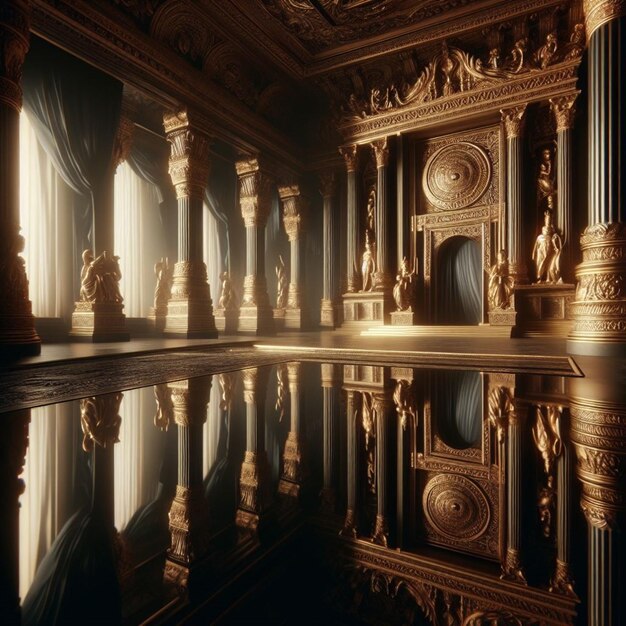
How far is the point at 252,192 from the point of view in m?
10.4

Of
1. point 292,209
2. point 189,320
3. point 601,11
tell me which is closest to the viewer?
point 601,11

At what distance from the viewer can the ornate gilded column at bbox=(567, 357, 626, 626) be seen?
2.11 feet

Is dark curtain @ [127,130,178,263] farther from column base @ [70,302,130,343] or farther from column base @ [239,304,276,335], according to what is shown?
column base @ [70,302,130,343]

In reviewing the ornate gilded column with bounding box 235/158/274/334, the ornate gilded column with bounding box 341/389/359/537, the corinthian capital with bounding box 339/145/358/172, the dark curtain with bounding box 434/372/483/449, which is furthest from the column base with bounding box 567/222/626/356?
the corinthian capital with bounding box 339/145/358/172

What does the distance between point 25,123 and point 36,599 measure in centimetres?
855

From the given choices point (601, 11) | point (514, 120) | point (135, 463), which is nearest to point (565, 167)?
point (514, 120)

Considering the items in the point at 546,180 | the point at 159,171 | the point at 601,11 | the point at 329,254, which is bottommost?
the point at 329,254

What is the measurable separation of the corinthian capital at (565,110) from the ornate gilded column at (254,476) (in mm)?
9126

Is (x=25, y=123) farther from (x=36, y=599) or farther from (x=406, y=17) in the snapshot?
(x=36, y=599)

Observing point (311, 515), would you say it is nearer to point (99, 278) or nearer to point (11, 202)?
point (11, 202)

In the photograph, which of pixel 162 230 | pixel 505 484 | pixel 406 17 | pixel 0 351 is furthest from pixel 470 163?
pixel 505 484

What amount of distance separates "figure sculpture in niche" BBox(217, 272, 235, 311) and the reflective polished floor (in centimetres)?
891

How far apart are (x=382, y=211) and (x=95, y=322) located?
666cm

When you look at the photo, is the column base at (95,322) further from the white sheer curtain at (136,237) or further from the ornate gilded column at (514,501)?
the ornate gilded column at (514,501)
